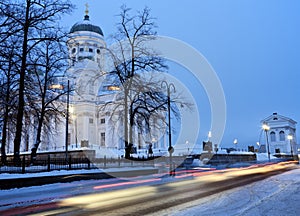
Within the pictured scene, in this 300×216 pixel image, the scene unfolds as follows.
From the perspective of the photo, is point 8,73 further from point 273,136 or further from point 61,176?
point 273,136

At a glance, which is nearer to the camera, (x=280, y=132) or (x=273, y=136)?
(x=280, y=132)

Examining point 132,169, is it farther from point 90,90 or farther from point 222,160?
point 90,90

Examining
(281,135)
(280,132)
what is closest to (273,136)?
(281,135)

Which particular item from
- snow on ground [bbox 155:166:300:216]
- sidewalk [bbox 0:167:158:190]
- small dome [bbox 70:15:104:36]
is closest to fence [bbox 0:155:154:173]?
sidewalk [bbox 0:167:158:190]

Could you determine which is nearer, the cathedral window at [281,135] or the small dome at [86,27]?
the small dome at [86,27]

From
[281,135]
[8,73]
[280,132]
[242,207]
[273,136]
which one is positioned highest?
[8,73]

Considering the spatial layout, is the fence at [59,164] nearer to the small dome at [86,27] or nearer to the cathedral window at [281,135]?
the small dome at [86,27]

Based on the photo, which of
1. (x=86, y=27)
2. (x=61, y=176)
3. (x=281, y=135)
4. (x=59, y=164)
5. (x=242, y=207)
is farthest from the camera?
(x=281, y=135)

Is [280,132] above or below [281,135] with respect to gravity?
above

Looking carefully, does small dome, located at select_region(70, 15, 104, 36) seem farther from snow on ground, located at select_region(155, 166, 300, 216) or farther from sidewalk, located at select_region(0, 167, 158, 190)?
snow on ground, located at select_region(155, 166, 300, 216)

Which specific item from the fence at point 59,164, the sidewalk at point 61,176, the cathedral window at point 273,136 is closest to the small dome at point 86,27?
the cathedral window at point 273,136

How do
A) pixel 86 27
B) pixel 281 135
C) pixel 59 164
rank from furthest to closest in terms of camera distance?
pixel 281 135 < pixel 86 27 < pixel 59 164

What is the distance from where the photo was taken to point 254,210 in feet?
26.3

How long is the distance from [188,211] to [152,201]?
94.1 inches
